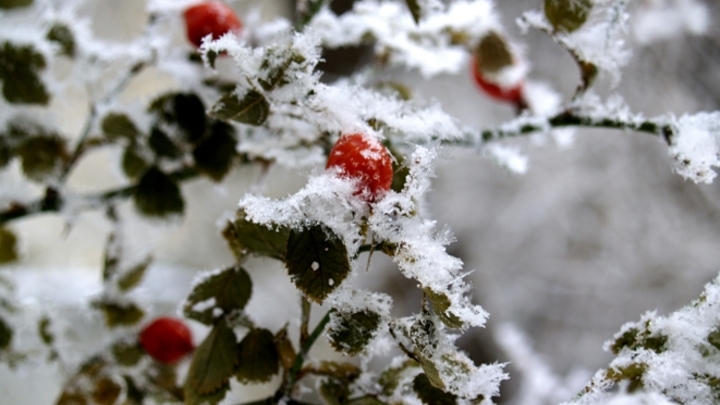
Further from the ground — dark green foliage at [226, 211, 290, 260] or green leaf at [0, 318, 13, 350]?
dark green foliage at [226, 211, 290, 260]

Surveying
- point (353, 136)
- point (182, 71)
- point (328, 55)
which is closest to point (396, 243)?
point (353, 136)

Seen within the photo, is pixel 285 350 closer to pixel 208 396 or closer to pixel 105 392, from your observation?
pixel 208 396

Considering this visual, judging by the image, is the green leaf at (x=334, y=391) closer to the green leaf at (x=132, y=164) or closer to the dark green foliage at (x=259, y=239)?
the dark green foliage at (x=259, y=239)

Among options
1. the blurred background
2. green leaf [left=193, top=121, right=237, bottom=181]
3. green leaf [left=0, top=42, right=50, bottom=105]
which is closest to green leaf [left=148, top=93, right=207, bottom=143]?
green leaf [left=193, top=121, right=237, bottom=181]

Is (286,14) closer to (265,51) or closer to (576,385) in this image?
(576,385)

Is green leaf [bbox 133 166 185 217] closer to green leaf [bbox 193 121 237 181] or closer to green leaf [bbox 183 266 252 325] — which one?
green leaf [bbox 193 121 237 181]
